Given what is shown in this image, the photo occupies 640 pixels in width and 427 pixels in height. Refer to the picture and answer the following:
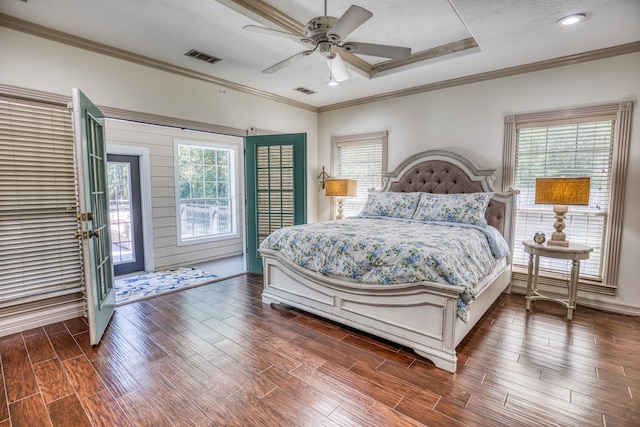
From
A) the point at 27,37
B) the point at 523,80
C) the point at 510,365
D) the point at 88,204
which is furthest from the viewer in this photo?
the point at 523,80

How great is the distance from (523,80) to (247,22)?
313cm

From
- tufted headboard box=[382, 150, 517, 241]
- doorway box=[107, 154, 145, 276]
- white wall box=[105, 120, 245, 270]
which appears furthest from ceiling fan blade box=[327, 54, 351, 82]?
doorway box=[107, 154, 145, 276]

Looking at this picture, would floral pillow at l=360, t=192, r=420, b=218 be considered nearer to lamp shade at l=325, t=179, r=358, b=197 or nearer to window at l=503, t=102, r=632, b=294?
lamp shade at l=325, t=179, r=358, b=197

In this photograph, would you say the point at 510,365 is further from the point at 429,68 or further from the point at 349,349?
the point at 429,68

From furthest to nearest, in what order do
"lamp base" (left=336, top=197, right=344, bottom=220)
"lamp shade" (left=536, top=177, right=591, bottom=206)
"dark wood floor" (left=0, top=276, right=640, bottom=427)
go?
"lamp base" (left=336, top=197, right=344, bottom=220) < "lamp shade" (left=536, top=177, right=591, bottom=206) < "dark wood floor" (left=0, top=276, right=640, bottom=427)

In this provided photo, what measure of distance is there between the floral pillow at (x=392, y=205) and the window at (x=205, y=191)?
2960mm

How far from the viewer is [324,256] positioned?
2.94m

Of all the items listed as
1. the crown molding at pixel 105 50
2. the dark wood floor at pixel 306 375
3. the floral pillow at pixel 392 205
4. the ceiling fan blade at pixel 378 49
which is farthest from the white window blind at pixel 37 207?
the floral pillow at pixel 392 205

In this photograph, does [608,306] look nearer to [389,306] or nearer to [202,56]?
[389,306]

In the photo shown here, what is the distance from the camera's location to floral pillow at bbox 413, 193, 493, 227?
355 centimetres

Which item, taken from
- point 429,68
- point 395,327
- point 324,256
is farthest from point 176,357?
point 429,68

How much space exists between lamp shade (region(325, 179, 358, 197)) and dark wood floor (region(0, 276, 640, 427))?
2.31 meters

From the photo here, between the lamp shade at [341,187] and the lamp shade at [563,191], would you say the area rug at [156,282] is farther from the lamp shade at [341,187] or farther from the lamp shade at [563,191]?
the lamp shade at [563,191]

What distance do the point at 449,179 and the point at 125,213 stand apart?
4.79 meters
